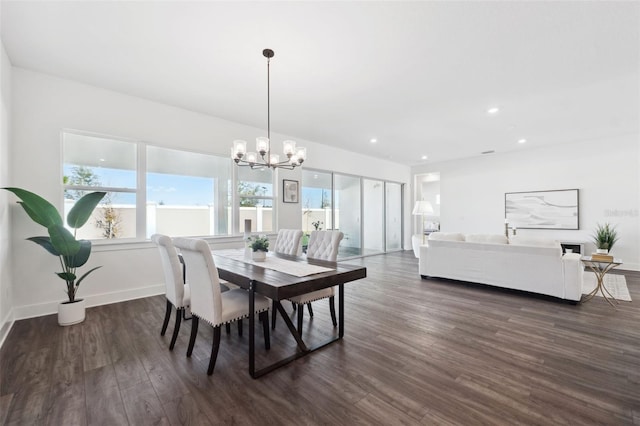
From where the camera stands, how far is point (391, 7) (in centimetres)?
218

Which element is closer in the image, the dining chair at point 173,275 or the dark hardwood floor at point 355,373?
the dark hardwood floor at point 355,373

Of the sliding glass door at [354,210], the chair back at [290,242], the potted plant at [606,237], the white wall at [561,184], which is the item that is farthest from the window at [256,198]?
the potted plant at [606,237]

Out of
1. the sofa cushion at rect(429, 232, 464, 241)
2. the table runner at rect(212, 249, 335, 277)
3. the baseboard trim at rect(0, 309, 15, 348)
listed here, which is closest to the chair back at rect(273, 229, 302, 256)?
the table runner at rect(212, 249, 335, 277)

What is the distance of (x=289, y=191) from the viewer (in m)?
5.68

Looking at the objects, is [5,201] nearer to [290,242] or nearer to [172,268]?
[172,268]

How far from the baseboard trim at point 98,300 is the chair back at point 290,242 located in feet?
6.34

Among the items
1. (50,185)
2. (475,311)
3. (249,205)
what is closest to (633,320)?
(475,311)

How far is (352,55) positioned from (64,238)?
3506mm

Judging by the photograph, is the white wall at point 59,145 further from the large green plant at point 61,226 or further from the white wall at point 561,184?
the white wall at point 561,184

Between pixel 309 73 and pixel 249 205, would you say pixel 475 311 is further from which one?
pixel 249 205

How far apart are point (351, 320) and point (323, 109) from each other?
10.0 feet

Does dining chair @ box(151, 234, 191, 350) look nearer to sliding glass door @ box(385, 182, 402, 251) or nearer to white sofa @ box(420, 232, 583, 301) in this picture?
white sofa @ box(420, 232, 583, 301)

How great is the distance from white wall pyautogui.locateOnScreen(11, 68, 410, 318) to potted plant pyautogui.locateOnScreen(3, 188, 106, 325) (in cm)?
38

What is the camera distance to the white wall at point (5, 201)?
2691 mm
